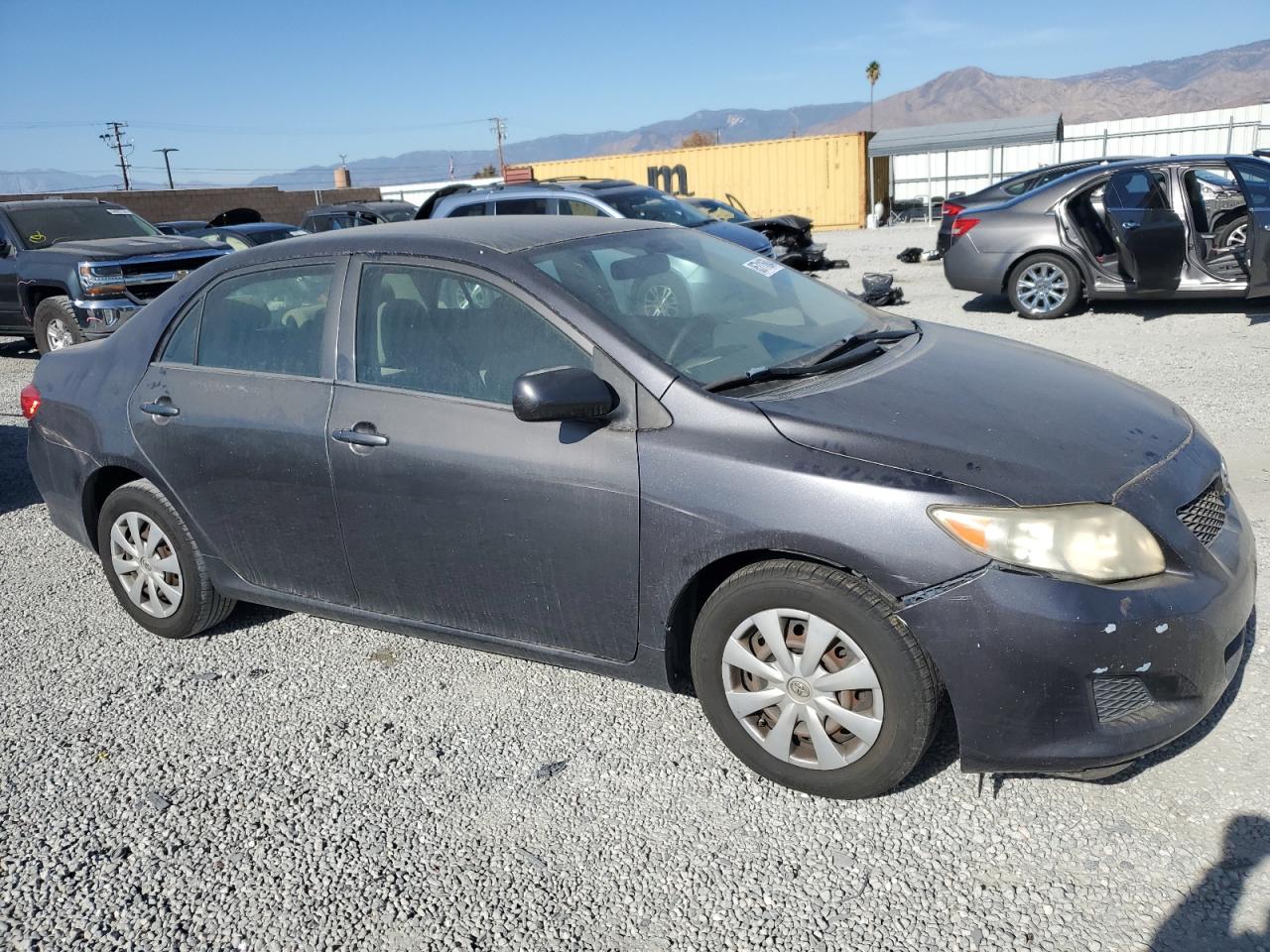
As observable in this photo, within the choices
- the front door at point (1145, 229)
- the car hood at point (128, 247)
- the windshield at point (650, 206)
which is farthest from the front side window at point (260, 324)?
the windshield at point (650, 206)

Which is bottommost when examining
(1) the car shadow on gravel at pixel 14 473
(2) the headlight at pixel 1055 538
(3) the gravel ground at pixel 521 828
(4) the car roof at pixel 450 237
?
(3) the gravel ground at pixel 521 828

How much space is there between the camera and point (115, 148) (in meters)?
79.3

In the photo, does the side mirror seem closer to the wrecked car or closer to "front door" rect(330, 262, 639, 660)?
"front door" rect(330, 262, 639, 660)

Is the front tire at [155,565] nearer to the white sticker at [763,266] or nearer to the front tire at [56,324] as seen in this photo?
the white sticker at [763,266]

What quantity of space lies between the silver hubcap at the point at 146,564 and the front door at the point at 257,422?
313 millimetres

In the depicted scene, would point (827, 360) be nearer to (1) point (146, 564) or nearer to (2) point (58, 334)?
(1) point (146, 564)

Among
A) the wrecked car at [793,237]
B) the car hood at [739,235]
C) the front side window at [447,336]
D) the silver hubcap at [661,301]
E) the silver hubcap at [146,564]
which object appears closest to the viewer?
the front side window at [447,336]

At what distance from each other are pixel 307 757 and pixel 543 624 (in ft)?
3.07

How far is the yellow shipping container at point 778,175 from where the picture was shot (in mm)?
31094

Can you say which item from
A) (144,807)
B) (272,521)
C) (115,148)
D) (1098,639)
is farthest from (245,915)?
(115,148)

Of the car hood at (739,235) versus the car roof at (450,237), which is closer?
the car roof at (450,237)

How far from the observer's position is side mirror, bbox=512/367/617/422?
2898mm

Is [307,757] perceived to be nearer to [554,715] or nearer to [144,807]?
[144,807]

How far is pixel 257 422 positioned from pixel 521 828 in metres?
1.81
